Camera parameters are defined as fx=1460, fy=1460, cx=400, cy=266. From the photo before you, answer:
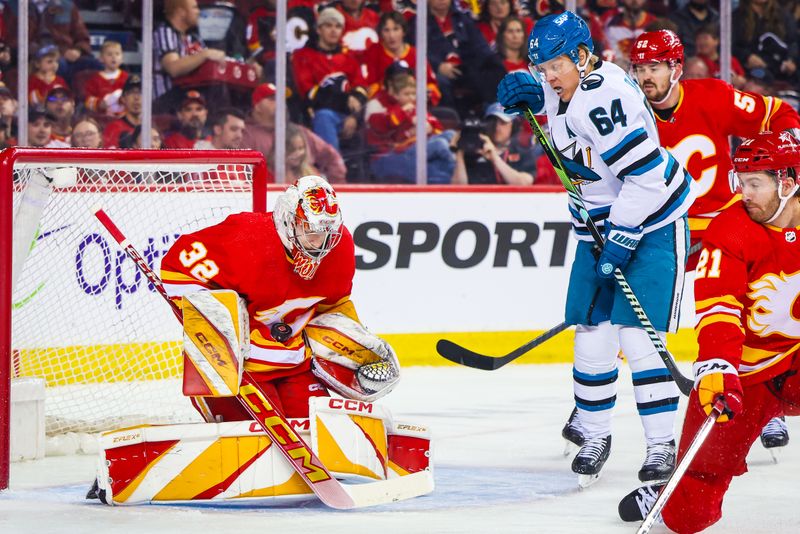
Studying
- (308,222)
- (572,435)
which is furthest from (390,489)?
(572,435)

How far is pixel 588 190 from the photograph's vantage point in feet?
11.4

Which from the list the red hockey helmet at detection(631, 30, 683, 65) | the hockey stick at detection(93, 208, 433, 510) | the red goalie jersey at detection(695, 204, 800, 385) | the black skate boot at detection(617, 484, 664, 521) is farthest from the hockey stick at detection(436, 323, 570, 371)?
the red goalie jersey at detection(695, 204, 800, 385)

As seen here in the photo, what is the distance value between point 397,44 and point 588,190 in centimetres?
258

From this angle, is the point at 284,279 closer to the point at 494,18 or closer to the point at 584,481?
the point at 584,481

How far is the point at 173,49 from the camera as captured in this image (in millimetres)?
5609

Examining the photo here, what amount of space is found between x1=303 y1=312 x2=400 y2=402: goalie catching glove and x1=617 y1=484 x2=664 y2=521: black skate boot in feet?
2.14

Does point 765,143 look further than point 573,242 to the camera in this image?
No

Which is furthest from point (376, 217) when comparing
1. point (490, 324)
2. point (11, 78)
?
point (11, 78)

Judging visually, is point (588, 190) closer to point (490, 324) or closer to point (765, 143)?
point (765, 143)

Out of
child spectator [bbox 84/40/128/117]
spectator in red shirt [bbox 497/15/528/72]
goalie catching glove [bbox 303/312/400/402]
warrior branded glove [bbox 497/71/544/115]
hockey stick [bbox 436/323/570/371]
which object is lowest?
hockey stick [bbox 436/323/570/371]

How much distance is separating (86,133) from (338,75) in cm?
105

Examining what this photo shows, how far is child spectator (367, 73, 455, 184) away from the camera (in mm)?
5902

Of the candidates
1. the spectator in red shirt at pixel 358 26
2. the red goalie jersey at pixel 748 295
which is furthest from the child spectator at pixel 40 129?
the red goalie jersey at pixel 748 295

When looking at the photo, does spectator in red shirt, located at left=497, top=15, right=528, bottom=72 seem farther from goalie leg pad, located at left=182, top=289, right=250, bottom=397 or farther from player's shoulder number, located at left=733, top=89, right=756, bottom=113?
goalie leg pad, located at left=182, top=289, right=250, bottom=397
